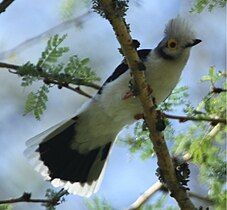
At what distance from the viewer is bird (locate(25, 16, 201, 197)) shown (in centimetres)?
456

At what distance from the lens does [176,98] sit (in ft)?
15.7

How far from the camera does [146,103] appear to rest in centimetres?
368

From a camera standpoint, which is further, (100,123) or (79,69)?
(100,123)

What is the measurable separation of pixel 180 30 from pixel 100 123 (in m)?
0.91

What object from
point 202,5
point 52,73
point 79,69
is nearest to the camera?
point 52,73

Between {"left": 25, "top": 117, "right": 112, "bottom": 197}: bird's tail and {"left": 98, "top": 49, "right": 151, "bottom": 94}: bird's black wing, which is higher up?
{"left": 98, "top": 49, "right": 151, "bottom": 94}: bird's black wing

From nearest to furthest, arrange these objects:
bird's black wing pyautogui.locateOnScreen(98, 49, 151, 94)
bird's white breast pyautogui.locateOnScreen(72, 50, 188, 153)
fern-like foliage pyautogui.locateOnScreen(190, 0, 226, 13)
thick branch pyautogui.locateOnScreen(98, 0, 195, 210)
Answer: thick branch pyautogui.locateOnScreen(98, 0, 195, 210) → fern-like foliage pyautogui.locateOnScreen(190, 0, 226, 13) → bird's white breast pyautogui.locateOnScreen(72, 50, 188, 153) → bird's black wing pyautogui.locateOnScreen(98, 49, 151, 94)

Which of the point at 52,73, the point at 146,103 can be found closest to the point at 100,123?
the point at 146,103

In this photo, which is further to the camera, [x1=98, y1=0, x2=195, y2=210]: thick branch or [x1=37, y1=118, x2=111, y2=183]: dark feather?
[x1=37, y1=118, x2=111, y2=183]: dark feather

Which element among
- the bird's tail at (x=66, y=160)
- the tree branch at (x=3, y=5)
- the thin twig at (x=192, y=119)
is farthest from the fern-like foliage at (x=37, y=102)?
the bird's tail at (x=66, y=160)

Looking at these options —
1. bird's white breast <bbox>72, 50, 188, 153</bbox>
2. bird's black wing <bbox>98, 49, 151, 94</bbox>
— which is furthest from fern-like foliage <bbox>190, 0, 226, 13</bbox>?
bird's black wing <bbox>98, 49, 151, 94</bbox>

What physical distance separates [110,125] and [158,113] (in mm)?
1062

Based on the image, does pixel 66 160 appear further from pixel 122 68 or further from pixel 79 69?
pixel 79 69

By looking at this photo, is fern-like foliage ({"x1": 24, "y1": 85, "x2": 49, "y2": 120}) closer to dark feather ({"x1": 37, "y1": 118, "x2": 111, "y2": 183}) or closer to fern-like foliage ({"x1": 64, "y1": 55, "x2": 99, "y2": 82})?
fern-like foliage ({"x1": 64, "y1": 55, "x2": 99, "y2": 82})
